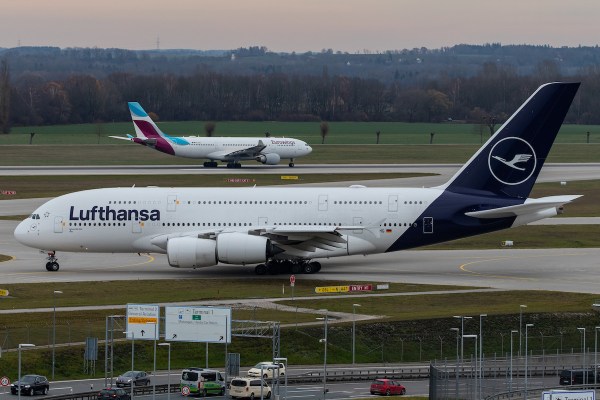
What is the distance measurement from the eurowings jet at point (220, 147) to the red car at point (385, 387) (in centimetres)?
11485

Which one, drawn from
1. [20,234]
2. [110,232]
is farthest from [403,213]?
[20,234]

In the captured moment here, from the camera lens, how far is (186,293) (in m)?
73.6

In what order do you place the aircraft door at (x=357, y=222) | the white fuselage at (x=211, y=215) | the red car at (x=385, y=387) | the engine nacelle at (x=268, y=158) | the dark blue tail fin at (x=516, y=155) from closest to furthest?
the red car at (x=385, y=387), the dark blue tail fin at (x=516, y=155), the aircraft door at (x=357, y=222), the white fuselage at (x=211, y=215), the engine nacelle at (x=268, y=158)

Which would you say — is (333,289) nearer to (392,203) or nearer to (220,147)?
(392,203)

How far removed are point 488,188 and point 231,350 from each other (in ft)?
85.5

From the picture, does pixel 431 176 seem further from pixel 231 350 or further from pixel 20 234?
pixel 231 350

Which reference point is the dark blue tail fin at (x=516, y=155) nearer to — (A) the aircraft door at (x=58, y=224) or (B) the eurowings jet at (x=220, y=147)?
(A) the aircraft door at (x=58, y=224)

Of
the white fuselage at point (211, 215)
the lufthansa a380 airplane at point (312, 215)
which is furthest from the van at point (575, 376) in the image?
the white fuselage at point (211, 215)

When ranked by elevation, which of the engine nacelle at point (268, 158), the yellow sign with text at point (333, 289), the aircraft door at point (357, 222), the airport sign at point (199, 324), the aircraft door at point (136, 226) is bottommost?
the airport sign at point (199, 324)

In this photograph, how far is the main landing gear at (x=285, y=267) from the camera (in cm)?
8181

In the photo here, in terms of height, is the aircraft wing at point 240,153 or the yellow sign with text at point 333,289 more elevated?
the aircraft wing at point 240,153

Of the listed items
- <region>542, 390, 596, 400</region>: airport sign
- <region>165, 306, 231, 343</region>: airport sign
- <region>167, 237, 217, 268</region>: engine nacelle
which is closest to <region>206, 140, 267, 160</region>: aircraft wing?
<region>167, 237, 217, 268</region>: engine nacelle

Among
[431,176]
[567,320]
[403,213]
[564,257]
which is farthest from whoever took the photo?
[431,176]

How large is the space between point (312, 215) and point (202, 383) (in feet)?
98.3
